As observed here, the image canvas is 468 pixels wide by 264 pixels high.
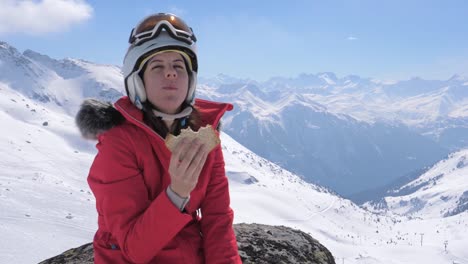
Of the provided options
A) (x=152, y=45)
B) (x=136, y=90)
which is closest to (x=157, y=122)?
(x=136, y=90)

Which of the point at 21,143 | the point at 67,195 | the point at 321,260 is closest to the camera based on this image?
the point at 321,260

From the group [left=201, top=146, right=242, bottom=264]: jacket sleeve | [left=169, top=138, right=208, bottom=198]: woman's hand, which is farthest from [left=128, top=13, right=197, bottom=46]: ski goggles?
[left=169, top=138, right=208, bottom=198]: woman's hand

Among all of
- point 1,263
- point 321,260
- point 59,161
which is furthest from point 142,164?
point 59,161

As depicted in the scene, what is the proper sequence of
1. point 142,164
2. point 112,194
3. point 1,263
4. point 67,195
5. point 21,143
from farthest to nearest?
point 21,143, point 67,195, point 1,263, point 142,164, point 112,194

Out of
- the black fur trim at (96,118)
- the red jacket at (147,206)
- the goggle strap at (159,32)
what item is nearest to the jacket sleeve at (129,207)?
the red jacket at (147,206)

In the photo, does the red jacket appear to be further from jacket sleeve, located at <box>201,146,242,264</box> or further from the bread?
the bread

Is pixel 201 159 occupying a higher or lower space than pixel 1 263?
higher

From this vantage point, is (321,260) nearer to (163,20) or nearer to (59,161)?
(163,20)

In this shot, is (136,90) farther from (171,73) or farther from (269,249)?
(269,249)
